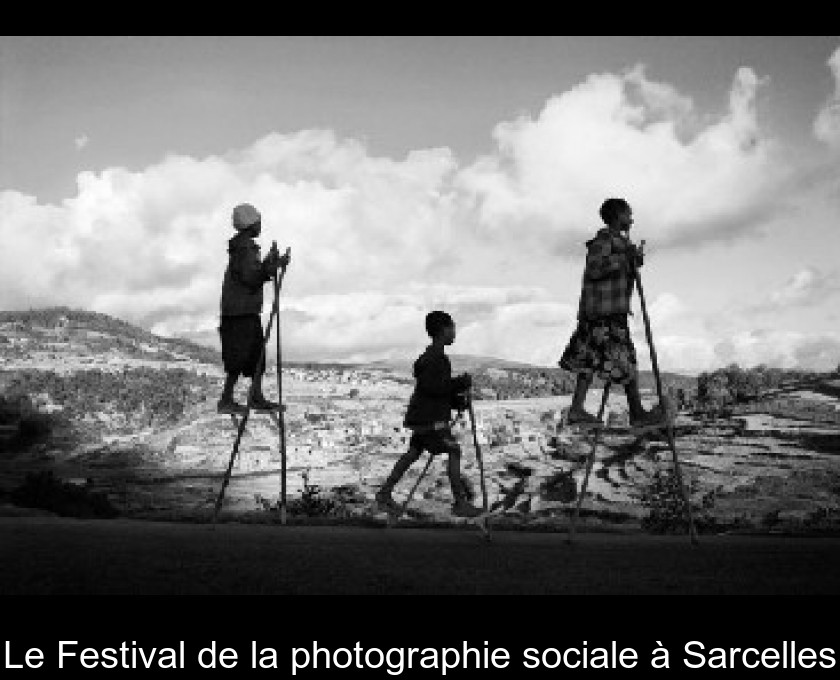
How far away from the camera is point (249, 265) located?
7.57 m

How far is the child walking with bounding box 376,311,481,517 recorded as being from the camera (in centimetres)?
762

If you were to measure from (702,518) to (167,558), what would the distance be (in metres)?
7.55

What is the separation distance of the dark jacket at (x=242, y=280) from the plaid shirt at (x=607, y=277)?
104 inches

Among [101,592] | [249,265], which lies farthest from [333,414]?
[101,592]

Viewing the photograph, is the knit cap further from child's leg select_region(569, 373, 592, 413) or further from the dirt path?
child's leg select_region(569, 373, 592, 413)

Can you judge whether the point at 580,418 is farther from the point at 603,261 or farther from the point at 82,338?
the point at 82,338

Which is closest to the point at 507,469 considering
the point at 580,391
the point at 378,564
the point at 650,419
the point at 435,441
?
the point at 435,441

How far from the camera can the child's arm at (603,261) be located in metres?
7.00

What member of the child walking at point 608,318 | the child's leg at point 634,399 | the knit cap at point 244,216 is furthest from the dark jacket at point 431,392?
the knit cap at point 244,216

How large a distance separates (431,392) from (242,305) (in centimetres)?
175

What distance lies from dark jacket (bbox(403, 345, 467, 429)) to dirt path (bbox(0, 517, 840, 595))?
1.20 meters

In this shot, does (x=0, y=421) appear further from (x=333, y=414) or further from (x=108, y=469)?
(x=333, y=414)

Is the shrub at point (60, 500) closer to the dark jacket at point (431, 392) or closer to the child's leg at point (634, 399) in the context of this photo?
the dark jacket at point (431, 392)

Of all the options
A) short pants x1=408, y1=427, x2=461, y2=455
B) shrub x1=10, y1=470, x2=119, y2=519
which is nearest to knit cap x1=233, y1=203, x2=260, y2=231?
short pants x1=408, y1=427, x2=461, y2=455
